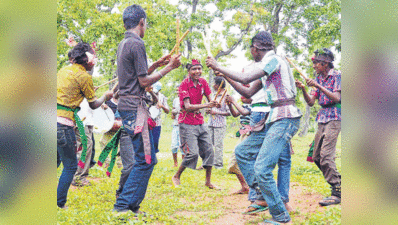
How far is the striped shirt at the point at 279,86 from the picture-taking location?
400 cm

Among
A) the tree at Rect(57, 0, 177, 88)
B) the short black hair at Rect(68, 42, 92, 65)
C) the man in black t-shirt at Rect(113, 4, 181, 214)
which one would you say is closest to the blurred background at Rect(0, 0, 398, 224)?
the man in black t-shirt at Rect(113, 4, 181, 214)

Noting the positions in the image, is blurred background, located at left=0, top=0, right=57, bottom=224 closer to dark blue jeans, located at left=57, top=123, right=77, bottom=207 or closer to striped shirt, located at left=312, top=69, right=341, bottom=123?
dark blue jeans, located at left=57, top=123, right=77, bottom=207

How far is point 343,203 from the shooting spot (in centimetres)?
118

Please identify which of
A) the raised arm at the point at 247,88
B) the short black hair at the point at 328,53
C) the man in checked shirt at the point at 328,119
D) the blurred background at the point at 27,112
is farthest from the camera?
the short black hair at the point at 328,53

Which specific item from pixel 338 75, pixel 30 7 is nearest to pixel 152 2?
pixel 338 75

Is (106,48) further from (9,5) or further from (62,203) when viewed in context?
(9,5)

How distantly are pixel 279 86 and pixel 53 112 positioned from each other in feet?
10.7

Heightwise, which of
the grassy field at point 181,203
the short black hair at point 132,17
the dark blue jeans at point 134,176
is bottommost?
the grassy field at point 181,203

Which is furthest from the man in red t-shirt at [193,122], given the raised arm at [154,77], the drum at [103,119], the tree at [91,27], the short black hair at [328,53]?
the tree at [91,27]

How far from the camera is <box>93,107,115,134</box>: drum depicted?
278 inches

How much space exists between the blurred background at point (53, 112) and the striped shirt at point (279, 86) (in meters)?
2.83

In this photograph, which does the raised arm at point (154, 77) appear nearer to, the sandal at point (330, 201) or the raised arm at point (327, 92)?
the raised arm at point (327, 92)

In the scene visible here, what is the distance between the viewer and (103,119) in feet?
23.5

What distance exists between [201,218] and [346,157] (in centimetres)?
369
